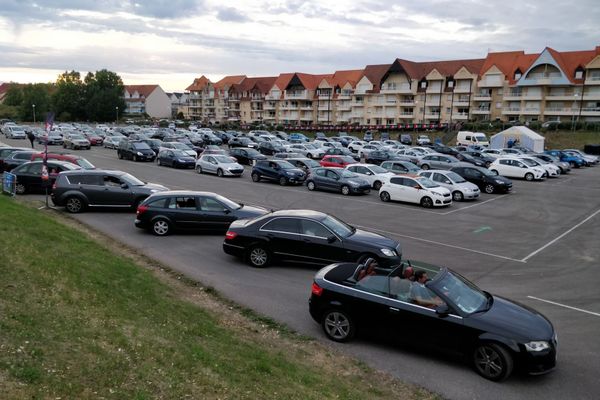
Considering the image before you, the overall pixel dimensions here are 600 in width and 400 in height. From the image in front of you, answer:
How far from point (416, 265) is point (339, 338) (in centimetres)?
199

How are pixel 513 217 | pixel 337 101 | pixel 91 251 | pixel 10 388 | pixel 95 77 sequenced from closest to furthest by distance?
1. pixel 10 388
2. pixel 91 251
3. pixel 513 217
4. pixel 337 101
5. pixel 95 77

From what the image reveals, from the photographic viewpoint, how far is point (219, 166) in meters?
33.8

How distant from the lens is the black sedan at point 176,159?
37156 mm

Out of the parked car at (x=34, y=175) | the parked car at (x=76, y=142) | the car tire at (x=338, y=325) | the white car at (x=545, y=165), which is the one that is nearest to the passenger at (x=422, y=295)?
the car tire at (x=338, y=325)

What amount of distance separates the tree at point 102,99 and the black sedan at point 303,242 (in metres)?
124

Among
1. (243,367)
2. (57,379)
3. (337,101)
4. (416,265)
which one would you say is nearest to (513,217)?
(416,265)

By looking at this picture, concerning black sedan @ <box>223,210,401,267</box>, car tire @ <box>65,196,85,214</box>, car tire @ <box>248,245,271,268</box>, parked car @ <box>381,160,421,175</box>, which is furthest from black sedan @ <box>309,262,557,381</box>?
parked car @ <box>381,160,421,175</box>

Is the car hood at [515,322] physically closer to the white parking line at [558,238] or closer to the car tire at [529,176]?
the white parking line at [558,238]

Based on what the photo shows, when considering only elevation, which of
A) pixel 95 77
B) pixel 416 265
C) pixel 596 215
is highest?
pixel 95 77

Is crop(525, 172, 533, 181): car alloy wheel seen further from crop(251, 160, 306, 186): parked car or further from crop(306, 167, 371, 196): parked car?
crop(251, 160, 306, 186): parked car

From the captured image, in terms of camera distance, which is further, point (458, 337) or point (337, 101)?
point (337, 101)

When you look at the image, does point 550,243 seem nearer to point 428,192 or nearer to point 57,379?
point 428,192

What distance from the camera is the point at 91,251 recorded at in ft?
39.7

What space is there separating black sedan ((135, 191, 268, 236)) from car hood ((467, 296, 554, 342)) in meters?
9.23
